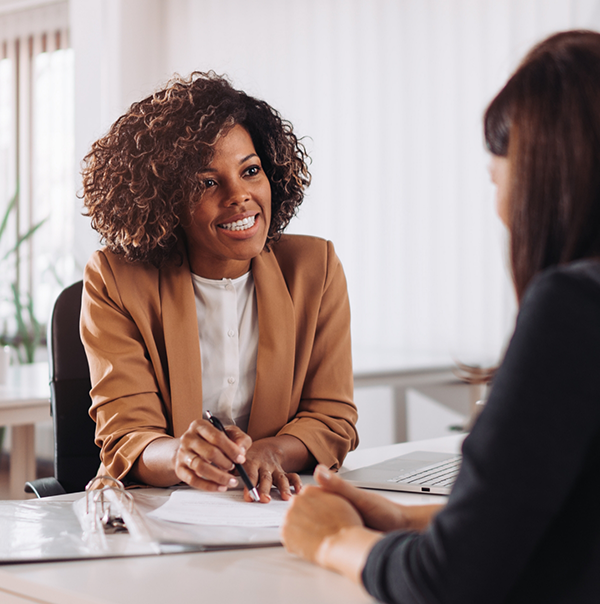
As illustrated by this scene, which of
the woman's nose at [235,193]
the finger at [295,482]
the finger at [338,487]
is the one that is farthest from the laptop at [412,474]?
the woman's nose at [235,193]

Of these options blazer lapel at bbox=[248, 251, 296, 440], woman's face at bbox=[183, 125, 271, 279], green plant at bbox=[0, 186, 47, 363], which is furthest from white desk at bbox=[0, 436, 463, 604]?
green plant at bbox=[0, 186, 47, 363]

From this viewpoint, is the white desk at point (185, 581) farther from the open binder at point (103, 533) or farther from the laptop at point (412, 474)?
the laptop at point (412, 474)

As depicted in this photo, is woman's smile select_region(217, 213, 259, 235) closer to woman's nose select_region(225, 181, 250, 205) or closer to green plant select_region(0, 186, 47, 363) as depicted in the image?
woman's nose select_region(225, 181, 250, 205)

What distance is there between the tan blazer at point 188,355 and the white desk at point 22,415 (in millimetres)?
920

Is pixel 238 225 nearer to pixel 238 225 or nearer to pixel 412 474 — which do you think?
pixel 238 225

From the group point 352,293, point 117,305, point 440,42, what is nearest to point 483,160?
point 440,42

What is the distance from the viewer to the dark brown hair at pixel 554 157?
63 cm

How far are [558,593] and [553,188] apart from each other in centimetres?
34

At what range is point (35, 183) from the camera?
4.68 m

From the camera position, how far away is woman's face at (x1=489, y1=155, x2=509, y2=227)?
70 centimetres

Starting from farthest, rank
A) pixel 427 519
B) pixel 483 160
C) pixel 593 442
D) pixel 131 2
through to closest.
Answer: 1. pixel 131 2
2. pixel 483 160
3. pixel 427 519
4. pixel 593 442

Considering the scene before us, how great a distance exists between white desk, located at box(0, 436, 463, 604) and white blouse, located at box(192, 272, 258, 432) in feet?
2.10

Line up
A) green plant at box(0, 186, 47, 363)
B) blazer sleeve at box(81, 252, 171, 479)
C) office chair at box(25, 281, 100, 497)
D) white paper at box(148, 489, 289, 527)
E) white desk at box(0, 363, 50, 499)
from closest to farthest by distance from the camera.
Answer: white paper at box(148, 489, 289, 527) → blazer sleeve at box(81, 252, 171, 479) → office chair at box(25, 281, 100, 497) → white desk at box(0, 363, 50, 499) → green plant at box(0, 186, 47, 363)

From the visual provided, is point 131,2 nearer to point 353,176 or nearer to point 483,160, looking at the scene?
point 353,176
